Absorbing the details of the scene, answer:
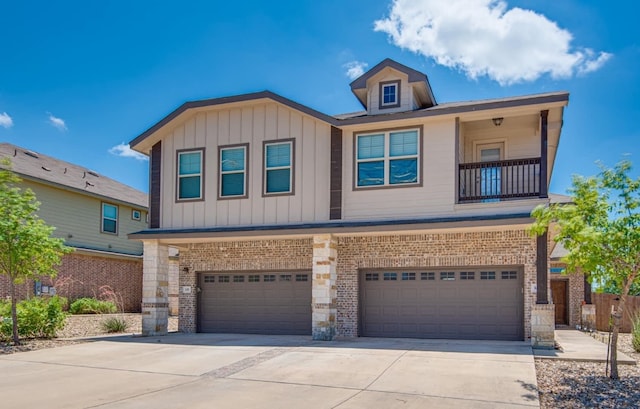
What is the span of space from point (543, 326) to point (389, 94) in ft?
23.3

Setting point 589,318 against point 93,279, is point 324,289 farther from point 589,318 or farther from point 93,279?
point 93,279

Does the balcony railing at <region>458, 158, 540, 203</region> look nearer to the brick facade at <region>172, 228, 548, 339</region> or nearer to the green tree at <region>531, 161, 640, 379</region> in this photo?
the brick facade at <region>172, 228, 548, 339</region>

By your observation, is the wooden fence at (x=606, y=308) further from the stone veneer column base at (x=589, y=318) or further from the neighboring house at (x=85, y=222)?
the neighboring house at (x=85, y=222)

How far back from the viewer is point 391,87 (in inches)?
614

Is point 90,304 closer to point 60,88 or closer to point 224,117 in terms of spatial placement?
point 60,88

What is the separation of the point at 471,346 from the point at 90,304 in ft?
50.1

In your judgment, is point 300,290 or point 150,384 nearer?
point 150,384

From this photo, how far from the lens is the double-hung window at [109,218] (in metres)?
25.3

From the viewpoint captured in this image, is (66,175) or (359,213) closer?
(359,213)

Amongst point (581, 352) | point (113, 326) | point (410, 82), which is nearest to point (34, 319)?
point (113, 326)

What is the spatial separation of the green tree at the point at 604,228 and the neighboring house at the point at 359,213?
151 inches

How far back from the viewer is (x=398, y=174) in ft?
48.0

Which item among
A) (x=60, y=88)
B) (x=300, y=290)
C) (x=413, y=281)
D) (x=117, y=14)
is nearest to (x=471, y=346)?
(x=413, y=281)

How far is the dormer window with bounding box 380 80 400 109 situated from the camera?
1550 cm
